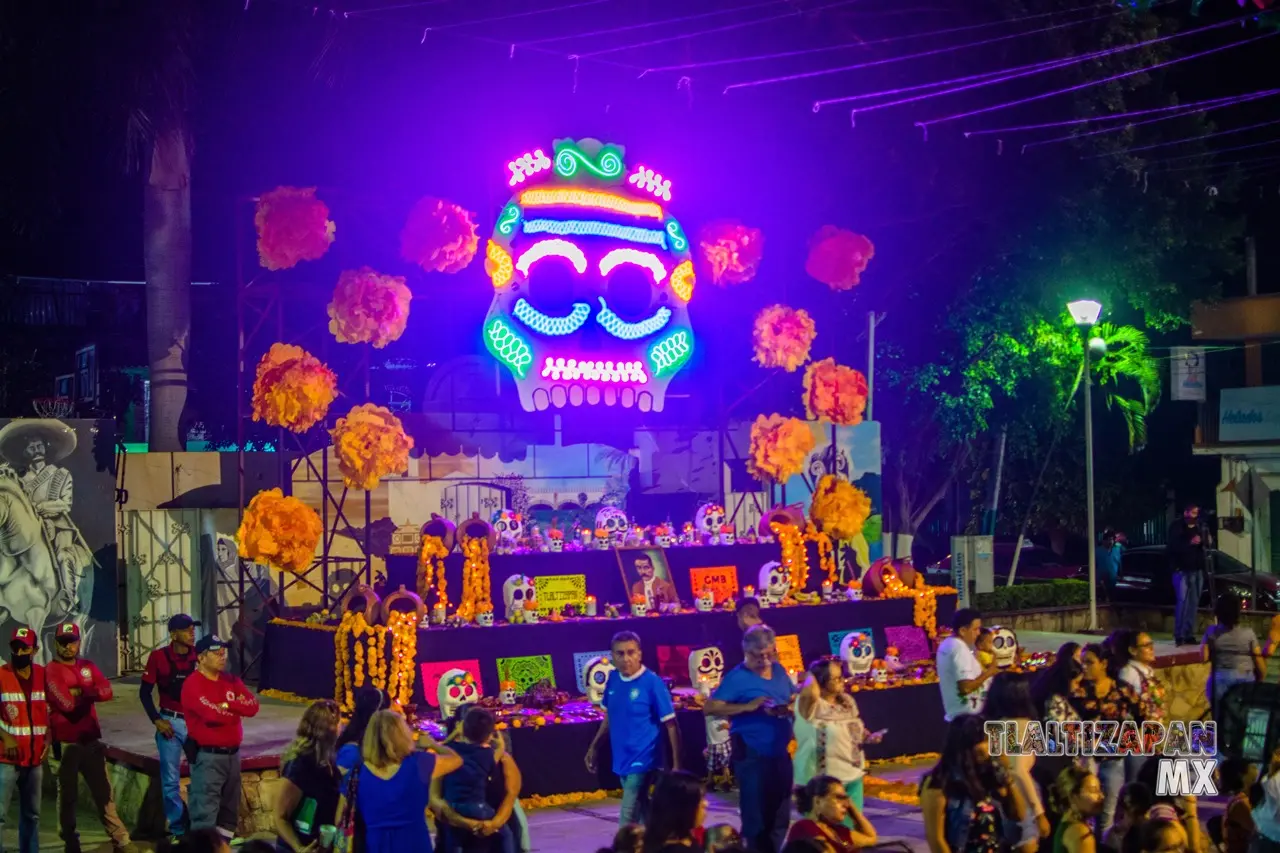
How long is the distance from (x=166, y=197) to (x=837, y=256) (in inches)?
398

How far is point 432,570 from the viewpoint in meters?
13.9

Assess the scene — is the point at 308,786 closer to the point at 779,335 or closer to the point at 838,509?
the point at 838,509

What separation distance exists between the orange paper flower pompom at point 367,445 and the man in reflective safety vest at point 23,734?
519 cm

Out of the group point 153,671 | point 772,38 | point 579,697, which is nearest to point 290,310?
point 772,38

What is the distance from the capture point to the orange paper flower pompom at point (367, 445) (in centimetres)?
1481

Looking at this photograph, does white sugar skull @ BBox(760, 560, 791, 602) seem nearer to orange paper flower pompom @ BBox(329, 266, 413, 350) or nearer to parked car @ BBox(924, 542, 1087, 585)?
orange paper flower pompom @ BBox(329, 266, 413, 350)

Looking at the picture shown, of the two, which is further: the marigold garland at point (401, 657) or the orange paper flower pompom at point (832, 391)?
the orange paper flower pompom at point (832, 391)

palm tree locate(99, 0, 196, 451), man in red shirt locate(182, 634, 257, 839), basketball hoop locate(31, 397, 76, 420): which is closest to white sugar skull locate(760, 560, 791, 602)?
man in red shirt locate(182, 634, 257, 839)

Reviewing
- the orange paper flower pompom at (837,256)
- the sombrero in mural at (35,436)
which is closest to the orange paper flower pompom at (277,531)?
the sombrero in mural at (35,436)

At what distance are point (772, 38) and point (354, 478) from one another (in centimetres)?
1342

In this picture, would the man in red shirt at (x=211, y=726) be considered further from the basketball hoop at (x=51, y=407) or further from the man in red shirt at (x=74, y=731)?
the basketball hoop at (x=51, y=407)

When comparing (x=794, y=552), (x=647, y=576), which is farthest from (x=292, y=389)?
(x=794, y=552)

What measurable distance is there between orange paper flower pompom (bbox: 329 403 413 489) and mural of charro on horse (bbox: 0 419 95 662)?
158 inches

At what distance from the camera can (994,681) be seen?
26.1 ft
